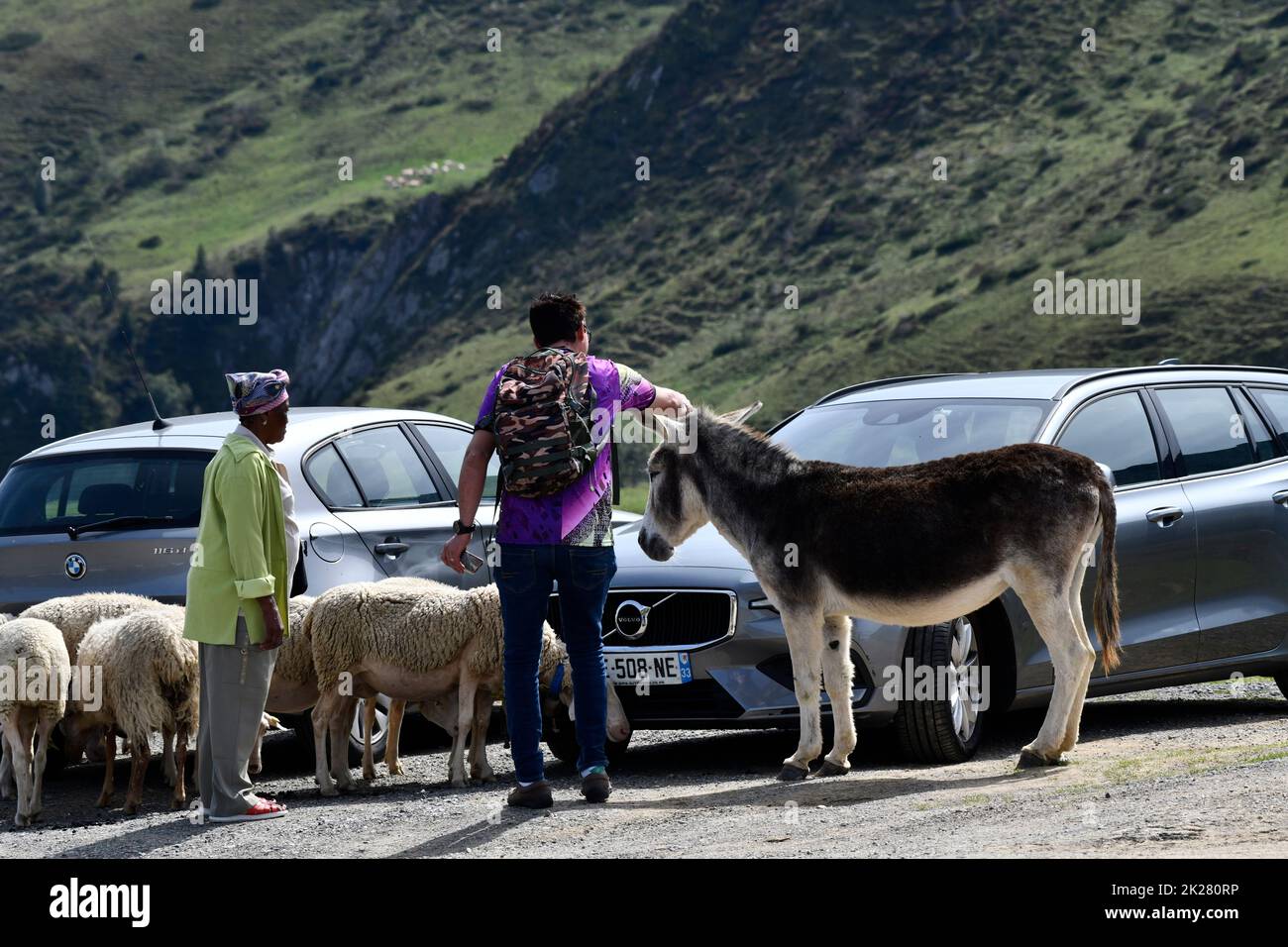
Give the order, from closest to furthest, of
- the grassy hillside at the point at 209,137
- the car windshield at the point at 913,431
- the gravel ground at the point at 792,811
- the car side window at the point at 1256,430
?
1. the gravel ground at the point at 792,811
2. the car windshield at the point at 913,431
3. the car side window at the point at 1256,430
4. the grassy hillside at the point at 209,137

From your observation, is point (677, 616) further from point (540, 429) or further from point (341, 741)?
point (341, 741)

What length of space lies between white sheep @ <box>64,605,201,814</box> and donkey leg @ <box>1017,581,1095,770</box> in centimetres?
457

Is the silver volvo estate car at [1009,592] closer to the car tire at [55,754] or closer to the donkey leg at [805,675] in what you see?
the donkey leg at [805,675]

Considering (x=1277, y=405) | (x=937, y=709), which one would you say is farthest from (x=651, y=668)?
(x=1277, y=405)

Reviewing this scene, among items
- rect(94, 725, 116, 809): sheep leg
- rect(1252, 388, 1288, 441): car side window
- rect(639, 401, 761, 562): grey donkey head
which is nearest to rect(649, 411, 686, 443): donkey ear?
Answer: rect(639, 401, 761, 562): grey donkey head

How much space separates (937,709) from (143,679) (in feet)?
14.2

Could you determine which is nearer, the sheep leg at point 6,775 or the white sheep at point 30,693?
the white sheep at point 30,693

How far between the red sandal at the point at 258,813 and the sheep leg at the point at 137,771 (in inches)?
38.8

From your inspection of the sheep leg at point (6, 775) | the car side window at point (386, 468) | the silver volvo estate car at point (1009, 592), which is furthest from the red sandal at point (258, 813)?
the car side window at point (386, 468)

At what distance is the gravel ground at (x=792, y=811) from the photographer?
284 inches

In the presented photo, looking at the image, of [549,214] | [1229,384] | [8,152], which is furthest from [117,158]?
[1229,384]

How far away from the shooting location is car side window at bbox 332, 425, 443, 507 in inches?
459
